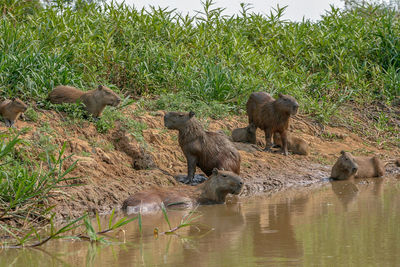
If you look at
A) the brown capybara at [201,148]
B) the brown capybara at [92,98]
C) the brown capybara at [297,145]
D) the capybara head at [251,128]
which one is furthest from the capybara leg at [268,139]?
the brown capybara at [92,98]

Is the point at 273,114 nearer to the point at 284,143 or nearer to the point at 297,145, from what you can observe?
the point at 284,143

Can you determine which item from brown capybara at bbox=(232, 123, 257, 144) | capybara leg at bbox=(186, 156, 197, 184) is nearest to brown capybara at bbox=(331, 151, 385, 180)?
brown capybara at bbox=(232, 123, 257, 144)

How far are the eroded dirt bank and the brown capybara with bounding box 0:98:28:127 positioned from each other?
14 cm

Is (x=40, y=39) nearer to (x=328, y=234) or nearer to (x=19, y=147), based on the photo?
(x=19, y=147)

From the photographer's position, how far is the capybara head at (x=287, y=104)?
10.1 meters

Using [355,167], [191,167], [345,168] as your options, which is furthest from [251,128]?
[191,167]

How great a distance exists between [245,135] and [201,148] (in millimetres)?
2204

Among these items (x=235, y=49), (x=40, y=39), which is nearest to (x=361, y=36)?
(x=235, y=49)

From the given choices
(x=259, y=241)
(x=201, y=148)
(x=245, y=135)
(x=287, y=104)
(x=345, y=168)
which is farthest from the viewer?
(x=245, y=135)

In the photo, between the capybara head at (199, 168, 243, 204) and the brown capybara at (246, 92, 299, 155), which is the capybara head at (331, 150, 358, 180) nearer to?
the brown capybara at (246, 92, 299, 155)

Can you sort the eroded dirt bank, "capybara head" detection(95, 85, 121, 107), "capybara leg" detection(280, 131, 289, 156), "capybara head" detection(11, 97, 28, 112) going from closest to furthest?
the eroded dirt bank
"capybara head" detection(11, 97, 28, 112)
"capybara head" detection(95, 85, 121, 107)
"capybara leg" detection(280, 131, 289, 156)

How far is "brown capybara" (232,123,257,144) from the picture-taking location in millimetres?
10406

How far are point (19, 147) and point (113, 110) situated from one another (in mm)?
2287

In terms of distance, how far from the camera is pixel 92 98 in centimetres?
890
